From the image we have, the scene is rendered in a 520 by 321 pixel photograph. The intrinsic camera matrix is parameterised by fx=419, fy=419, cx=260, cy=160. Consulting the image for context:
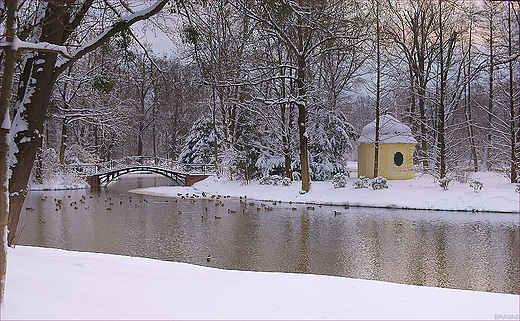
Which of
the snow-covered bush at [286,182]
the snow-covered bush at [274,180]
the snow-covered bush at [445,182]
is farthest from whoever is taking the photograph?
the snow-covered bush at [274,180]

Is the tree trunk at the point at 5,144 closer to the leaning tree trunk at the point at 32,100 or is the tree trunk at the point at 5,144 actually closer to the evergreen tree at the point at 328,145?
the leaning tree trunk at the point at 32,100

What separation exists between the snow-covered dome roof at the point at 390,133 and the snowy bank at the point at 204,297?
19.1m

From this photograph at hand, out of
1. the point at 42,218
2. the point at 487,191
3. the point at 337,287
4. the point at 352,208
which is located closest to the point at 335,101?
the point at 352,208

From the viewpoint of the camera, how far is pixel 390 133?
25.4 meters

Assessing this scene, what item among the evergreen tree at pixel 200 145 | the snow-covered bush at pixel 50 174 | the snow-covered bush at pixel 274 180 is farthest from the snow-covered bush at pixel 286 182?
the snow-covered bush at pixel 50 174

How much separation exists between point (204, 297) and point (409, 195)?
16.6 m

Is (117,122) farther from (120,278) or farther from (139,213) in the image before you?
(120,278)

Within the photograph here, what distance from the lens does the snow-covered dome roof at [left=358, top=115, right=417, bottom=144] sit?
2481 cm

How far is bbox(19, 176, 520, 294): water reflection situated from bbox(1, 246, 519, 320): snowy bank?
9.21ft

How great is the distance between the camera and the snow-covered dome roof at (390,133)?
24.8 metres

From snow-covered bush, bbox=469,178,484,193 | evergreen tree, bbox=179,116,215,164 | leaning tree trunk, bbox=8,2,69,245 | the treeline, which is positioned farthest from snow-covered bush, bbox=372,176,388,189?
evergreen tree, bbox=179,116,215,164

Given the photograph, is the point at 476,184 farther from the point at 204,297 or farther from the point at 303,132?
the point at 204,297

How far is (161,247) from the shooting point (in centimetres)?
1109

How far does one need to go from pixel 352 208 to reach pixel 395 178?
7240 millimetres
